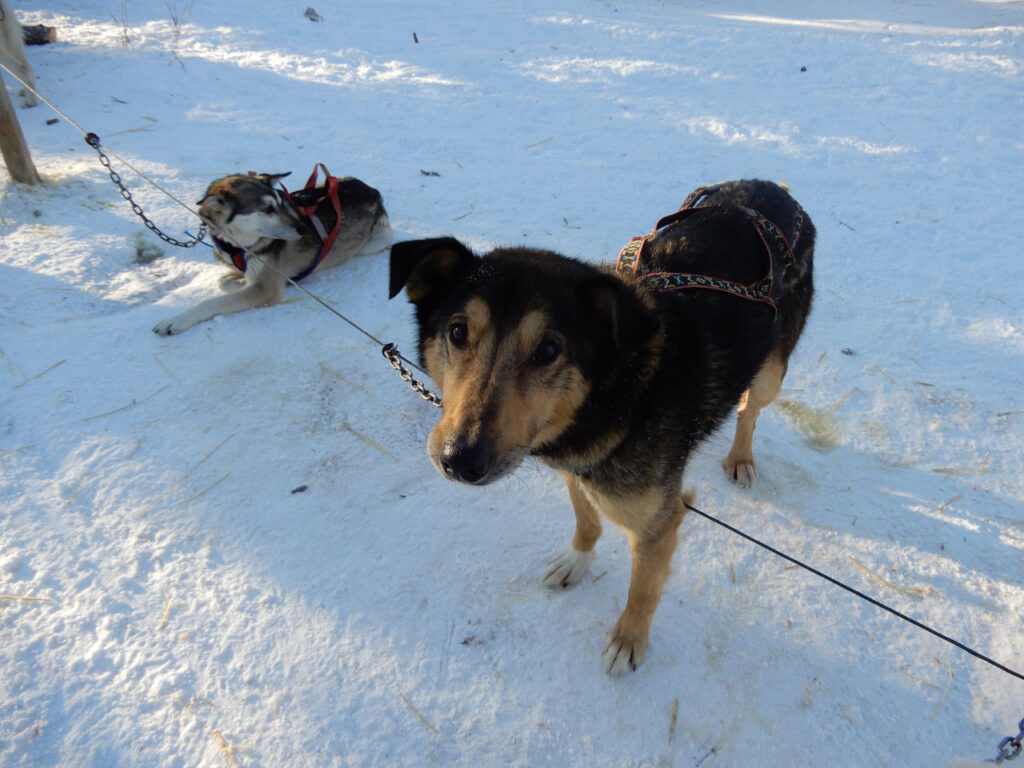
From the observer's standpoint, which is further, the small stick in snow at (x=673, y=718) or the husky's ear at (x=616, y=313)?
the small stick in snow at (x=673, y=718)

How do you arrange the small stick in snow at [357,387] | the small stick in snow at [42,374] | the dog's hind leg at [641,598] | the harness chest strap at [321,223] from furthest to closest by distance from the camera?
1. the harness chest strap at [321,223]
2. the small stick in snow at [357,387]
3. the small stick in snow at [42,374]
4. the dog's hind leg at [641,598]

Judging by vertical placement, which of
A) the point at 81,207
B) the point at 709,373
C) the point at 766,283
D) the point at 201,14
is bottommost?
the point at 81,207

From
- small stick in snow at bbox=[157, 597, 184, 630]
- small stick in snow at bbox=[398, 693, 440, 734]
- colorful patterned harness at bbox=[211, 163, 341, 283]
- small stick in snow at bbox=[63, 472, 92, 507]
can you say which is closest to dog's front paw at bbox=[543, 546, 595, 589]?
small stick in snow at bbox=[398, 693, 440, 734]

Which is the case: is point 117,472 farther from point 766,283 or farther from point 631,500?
point 766,283

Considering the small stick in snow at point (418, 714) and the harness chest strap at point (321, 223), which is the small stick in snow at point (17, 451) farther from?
the small stick in snow at point (418, 714)

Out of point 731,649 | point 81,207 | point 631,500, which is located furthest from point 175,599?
point 81,207

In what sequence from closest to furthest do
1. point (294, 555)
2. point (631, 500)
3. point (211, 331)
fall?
1. point (631, 500)
2. point (294, 555)
3. point (211, 331)

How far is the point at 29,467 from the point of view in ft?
12.8

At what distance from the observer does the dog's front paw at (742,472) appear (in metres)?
4.05

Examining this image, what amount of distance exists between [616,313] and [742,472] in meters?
2.33

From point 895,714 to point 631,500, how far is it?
1818 millimetres

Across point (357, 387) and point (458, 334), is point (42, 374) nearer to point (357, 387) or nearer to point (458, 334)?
point (357, 387)

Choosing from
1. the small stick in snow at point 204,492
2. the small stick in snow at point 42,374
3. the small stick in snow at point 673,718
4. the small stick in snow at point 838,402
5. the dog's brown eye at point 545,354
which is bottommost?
the small stick in snow at point 673,718

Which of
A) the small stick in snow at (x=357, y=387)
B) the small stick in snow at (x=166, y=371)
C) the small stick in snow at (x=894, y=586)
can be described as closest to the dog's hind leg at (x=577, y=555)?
the small stick in snow at (x=894, y=586)
